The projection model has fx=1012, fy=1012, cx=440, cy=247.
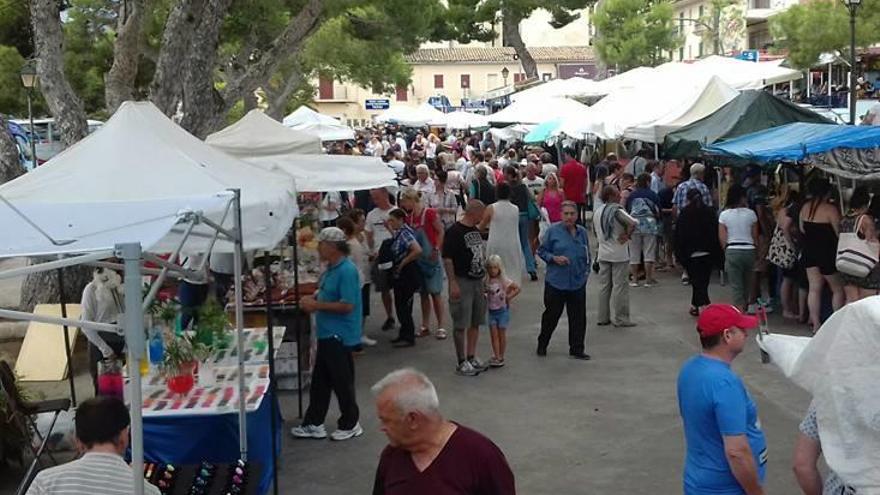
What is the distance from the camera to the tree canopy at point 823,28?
31.6 meters

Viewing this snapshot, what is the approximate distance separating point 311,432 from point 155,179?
271cm

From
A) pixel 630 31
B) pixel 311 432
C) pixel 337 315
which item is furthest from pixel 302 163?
pixel 630 31

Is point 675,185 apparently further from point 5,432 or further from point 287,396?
point 5,432

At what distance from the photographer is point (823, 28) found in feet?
107

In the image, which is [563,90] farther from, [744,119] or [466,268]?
[466,268]

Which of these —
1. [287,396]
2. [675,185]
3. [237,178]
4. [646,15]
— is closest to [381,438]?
[287,396]

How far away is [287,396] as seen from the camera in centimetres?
884

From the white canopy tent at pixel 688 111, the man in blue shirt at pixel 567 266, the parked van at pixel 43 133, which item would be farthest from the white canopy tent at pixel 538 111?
the parked van at pixel 43 133

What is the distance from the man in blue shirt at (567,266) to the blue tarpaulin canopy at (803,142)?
222 cm

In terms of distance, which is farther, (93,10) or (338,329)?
(93,10)

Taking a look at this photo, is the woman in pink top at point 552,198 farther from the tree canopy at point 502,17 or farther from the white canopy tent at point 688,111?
the tree canopy at point 502,17

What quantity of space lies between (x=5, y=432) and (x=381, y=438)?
2.60 meters

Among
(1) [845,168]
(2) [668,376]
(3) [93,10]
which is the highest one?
(3) [93,10]

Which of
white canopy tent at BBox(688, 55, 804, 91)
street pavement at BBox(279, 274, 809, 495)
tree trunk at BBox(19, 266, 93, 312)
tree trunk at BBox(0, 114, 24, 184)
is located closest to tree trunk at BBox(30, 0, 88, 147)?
tree trunk at BBox(0, 114, 24, 184)
